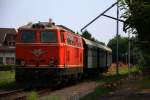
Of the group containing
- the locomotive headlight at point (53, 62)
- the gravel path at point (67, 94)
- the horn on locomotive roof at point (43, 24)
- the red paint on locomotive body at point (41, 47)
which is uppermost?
the horn on locomotive roof at point (43, 24)

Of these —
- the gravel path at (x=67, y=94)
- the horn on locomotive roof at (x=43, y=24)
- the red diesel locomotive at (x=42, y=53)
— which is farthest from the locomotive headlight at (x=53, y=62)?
the horn on locomotive roof at (x=43, y=24)

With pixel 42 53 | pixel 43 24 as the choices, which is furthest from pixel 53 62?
pixel 43 24

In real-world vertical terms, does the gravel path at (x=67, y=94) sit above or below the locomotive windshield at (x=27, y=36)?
below

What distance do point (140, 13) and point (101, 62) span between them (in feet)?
87.1

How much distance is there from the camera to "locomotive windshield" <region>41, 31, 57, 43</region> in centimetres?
2839

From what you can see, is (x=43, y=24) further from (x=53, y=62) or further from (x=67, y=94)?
(x=67, y=94)

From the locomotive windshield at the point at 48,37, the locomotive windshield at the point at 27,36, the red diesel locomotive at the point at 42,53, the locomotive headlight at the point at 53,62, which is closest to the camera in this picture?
the red diesel locomotive at the point at 42,53

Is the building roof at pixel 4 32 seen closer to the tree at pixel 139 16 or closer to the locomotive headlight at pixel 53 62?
the locomotive headlight at pixel 53 62

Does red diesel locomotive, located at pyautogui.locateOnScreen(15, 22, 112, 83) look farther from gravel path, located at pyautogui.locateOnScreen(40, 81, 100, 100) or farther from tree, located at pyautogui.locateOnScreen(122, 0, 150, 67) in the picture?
tree, located at pyautogui.locateOnScreen(122, 0, 150, 67)

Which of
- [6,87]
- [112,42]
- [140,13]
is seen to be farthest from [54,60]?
[112,42]

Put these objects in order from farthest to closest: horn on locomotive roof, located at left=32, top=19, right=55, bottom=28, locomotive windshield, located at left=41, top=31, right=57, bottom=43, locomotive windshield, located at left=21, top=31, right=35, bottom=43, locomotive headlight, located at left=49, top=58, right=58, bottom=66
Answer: horn on locomotive roof, located at left=32, top=19, right=55, bottom=28 < locomotive windshield, located at left=21, top=31, right=35, bottom=43 < locomotive windshield, located at left=41, top=31, right=57, bottom=43 < locomotive headlight, located at left=49, top=58, right=58, bottom=66

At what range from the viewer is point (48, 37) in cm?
2855

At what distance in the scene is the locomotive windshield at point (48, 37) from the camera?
28391 millimetres

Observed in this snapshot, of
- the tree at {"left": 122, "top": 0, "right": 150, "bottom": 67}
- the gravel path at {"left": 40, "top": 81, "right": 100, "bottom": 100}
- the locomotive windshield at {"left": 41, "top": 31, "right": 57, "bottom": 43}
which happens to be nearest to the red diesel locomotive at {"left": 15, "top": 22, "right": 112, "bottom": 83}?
the locomotive windshield at {"left": 41, "top": 31, "right": 57, "bottom": 43}
